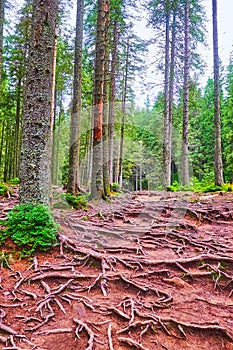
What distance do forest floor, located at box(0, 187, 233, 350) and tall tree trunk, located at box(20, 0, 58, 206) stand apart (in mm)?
950

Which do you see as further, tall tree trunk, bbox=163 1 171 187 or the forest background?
tall tree trunk, bbox=163 1 171 187

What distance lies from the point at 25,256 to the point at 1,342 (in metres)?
1.72

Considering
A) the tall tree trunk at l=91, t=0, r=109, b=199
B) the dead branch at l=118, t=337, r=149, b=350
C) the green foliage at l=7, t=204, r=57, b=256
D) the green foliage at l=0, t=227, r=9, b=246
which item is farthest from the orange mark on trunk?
the dead branch at l=118, t=337, r=149, b=350

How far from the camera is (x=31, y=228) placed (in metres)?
4.67

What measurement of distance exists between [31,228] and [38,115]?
192cm

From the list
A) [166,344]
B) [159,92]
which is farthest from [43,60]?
[159,92]

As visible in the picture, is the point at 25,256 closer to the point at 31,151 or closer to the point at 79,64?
the point at 31,151

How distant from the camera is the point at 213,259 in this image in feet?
16.0

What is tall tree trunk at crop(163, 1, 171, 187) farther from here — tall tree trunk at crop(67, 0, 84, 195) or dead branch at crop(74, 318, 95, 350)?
dead branch at crop(74, 318, 95, 350)

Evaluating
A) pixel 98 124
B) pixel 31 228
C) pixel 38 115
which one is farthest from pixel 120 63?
pixel 31 228

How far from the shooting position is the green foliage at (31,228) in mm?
4547

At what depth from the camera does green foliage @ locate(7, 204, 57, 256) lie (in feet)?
14.9

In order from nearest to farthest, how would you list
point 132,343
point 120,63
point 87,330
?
point 132,343, point 87,330, point 120,63

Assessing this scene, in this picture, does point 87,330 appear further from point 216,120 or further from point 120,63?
point 120,63
